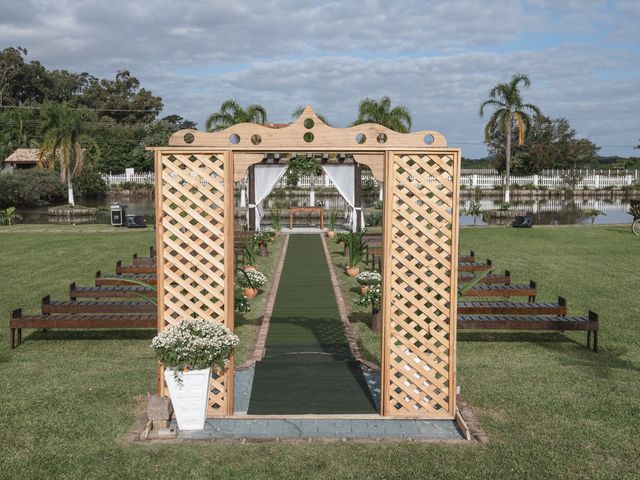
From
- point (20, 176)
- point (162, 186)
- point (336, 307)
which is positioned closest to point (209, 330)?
point (162, 186)

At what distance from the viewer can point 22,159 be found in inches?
1841

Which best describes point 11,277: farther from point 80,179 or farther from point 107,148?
point 107,148

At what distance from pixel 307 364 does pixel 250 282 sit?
3892 mm

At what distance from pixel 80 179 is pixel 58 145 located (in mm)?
16230

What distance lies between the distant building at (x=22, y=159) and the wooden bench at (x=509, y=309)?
45353 millimetres

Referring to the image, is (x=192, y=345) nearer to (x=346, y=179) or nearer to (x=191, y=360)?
(x=191, y=360)

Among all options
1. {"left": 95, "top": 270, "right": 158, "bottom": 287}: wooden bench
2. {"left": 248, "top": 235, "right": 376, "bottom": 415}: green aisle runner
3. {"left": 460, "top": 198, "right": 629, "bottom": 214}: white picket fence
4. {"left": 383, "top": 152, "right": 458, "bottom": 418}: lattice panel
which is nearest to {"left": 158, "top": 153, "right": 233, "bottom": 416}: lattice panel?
{"left": 248, "top": 235, "right": 376, "bottom": 415}: green aisle runner

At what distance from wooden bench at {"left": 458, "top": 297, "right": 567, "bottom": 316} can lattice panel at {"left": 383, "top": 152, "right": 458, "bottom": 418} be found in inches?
111

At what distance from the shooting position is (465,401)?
20.1 feet

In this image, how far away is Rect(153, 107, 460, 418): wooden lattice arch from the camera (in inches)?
217

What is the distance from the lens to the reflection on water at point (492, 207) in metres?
29.8

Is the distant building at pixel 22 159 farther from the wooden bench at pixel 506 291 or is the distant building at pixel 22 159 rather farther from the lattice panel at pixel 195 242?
the lattice panel at pixel 195 242

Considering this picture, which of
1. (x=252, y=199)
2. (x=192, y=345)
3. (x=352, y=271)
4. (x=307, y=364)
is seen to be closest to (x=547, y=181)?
(x=252, y=199)

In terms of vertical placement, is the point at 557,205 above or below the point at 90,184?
below
